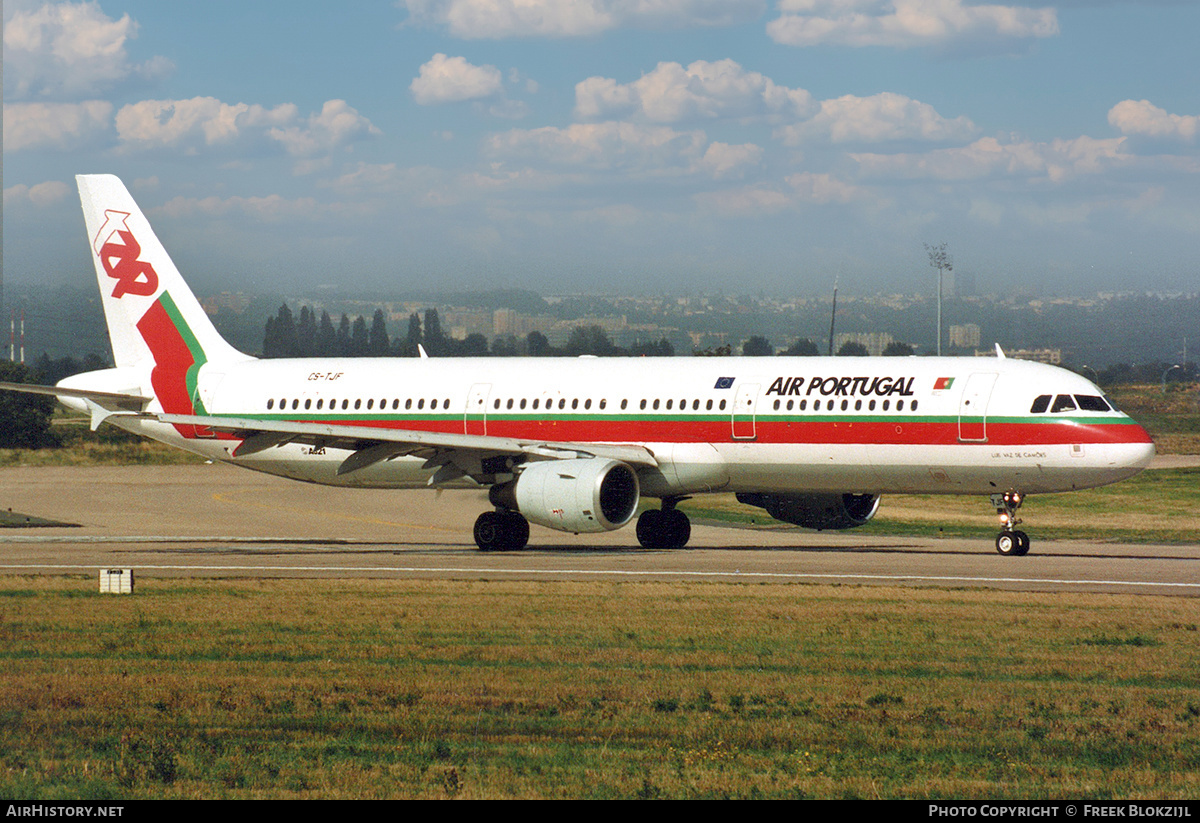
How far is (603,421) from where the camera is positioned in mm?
32812

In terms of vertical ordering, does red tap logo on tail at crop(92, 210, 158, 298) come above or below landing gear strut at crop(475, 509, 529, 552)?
above

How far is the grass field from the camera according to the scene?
35.3 ft

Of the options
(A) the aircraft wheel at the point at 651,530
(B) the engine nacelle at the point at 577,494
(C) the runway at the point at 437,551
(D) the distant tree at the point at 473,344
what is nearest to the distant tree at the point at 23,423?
(C) the runway at the point at 437,551

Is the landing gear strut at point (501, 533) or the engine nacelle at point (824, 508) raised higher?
the engine nacelle at point (824, 508)

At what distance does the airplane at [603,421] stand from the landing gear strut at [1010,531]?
5 centimetres

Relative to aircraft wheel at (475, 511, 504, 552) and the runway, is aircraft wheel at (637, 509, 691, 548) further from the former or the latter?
aircraft wheel at (475, 511, 504, 552)

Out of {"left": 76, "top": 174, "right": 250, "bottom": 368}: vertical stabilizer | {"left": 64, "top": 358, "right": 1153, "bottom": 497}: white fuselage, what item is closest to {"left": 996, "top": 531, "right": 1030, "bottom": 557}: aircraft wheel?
{"left": 64, "top": 358, "right": 1153, "bottom": 497}: white fuselage

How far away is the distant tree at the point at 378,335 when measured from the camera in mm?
139625

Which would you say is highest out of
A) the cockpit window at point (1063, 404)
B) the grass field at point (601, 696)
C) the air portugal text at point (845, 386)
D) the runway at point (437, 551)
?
the air portugal text at point (845, 386)

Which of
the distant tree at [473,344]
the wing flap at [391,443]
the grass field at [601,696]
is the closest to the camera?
the grass field at [601,696]

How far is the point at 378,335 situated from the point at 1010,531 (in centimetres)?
12764

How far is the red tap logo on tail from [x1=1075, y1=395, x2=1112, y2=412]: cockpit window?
25.1 metres

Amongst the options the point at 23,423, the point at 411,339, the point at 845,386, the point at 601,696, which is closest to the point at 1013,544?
the point at 845,386

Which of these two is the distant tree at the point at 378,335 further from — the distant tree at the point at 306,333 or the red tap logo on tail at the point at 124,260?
the red tap logo on tail at the point at 124,260
